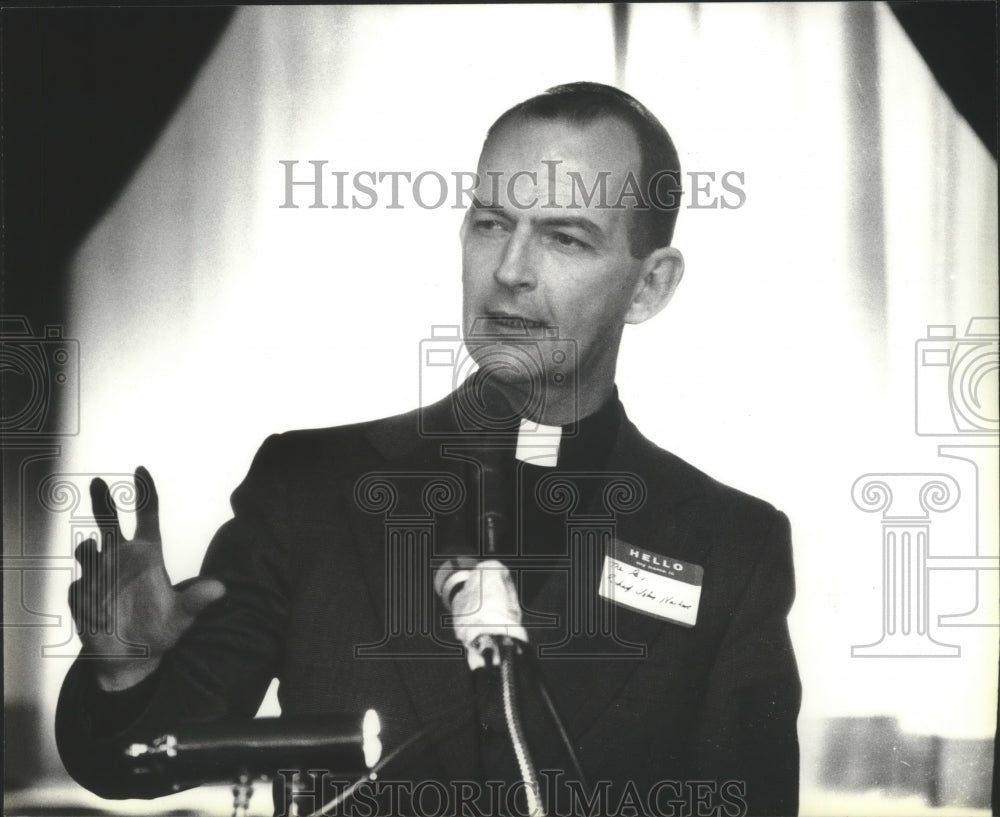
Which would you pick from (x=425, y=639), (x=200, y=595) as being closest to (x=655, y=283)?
(x=425, y=639)

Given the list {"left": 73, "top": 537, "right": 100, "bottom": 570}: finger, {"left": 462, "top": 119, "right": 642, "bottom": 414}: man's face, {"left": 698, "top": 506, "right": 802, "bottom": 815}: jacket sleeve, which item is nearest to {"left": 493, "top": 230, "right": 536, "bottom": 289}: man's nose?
{"left": 462, "top": 119, "right": 642, "bottom": 414}: man's face

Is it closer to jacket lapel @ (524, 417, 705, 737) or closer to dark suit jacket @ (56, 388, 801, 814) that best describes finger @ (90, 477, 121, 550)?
dark suit jacket @ (56, 388, 801, 814)

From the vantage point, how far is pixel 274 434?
2008mm

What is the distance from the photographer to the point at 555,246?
1.99 metres

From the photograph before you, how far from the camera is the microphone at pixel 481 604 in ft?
6.46

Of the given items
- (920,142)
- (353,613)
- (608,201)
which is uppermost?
(920,142)

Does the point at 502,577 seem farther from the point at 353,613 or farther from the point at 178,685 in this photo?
the point at 178,685

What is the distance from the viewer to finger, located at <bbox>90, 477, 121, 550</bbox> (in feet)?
6.61

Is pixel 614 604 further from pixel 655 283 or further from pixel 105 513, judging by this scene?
pixel 105 513

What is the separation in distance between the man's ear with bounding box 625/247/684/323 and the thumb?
900 millimetres

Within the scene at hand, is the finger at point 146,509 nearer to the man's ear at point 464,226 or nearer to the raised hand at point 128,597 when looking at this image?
the raised hand at point 128,597

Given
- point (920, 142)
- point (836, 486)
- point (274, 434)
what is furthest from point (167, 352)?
point (920, 142)

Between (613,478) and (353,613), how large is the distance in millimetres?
536

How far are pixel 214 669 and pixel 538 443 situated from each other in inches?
28.3
